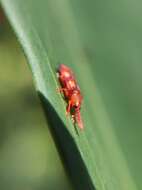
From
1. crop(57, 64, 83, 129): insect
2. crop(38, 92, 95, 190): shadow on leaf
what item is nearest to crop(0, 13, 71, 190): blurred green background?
crop(57, 64, 83, 129): insect

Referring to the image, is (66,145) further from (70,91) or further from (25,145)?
(25,145)

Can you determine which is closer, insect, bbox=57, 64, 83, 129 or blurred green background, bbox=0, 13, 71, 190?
insect, bbox=57, 64, 83, 129

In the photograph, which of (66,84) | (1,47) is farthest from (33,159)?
(66,84)

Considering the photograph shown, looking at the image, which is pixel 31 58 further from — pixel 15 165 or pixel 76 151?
pixel 15 165

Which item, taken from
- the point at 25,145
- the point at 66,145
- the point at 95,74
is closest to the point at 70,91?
the point at 95,74

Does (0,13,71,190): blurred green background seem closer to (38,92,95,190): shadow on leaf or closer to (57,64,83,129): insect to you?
(57,64,83,129): insect

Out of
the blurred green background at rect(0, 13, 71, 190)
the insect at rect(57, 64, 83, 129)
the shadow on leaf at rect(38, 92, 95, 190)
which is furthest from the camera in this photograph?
the blurred green background at rect(0, 13, 71, 190)
